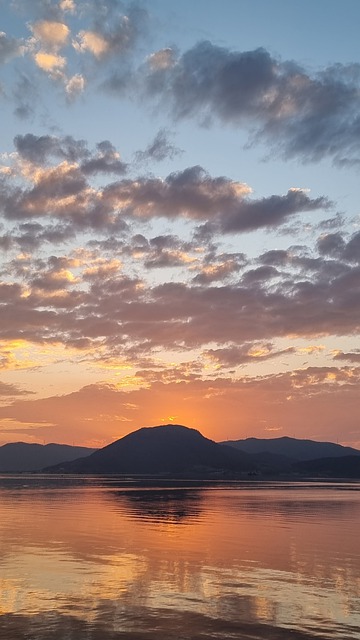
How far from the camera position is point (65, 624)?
2766 cm

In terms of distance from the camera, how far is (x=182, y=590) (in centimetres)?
3509

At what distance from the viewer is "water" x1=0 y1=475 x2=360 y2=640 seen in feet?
90.7

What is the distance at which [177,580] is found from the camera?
38.2 metres

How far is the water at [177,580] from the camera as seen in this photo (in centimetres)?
2766

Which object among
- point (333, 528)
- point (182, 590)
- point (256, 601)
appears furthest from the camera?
point (333, 528)

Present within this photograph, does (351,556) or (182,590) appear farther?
(351,556)

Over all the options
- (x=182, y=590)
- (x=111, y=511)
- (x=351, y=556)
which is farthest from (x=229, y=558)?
(x=111, y=511)

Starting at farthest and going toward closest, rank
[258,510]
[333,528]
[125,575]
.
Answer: [258,510]
[333,528]
[125,575]

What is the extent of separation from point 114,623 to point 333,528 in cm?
4559

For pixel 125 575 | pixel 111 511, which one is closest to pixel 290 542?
pixel 125 575

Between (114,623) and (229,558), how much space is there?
2072 cm

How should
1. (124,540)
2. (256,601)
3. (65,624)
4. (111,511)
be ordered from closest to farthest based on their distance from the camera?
1. (65,624)
2. (256,601)
3. (124,540)
4. (111,511)

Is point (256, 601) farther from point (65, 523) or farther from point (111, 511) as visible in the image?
point (111, 511)

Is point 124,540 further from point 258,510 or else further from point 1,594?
point 258,510
